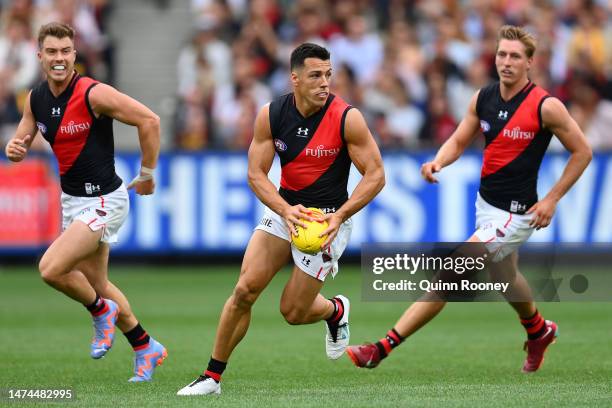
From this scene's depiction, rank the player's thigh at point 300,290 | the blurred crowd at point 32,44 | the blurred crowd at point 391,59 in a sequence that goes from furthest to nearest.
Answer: the blurred crowd at point 32,44, the blurred crowd at point 391,59, the player's thigh at point 300,290

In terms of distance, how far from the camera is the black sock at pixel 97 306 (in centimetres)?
972

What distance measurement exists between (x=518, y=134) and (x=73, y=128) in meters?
3.67

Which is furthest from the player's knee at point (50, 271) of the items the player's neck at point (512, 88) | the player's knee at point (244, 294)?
the player's neck at point (512, 88)

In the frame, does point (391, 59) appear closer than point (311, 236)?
No

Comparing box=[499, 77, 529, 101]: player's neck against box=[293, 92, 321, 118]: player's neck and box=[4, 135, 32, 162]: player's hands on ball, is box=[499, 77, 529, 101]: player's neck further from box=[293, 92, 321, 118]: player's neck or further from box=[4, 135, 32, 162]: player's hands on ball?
box=[4, 135, 32, 162]: player's hands on ball

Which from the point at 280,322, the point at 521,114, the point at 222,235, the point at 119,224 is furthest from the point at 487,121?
the point at 222,235

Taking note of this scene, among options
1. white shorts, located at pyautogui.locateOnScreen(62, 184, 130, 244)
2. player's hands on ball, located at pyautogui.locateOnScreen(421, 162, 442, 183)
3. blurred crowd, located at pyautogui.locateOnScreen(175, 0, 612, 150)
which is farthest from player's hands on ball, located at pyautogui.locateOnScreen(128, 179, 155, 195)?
A: blurred crowd, located at pyautogui.locateOnScreen(175, 0, 612, 150)

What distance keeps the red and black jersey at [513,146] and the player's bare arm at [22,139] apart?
12.5 feet

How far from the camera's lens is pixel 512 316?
14688 mm

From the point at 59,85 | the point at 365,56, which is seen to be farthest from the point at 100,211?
the point at 365,56

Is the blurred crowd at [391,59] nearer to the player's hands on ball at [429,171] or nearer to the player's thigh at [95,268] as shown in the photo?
the player's hands on ball at [429,171]

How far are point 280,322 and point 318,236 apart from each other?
18.2 ft

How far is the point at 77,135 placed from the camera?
384 inches

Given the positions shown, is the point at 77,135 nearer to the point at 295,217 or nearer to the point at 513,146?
the point at 295,217
